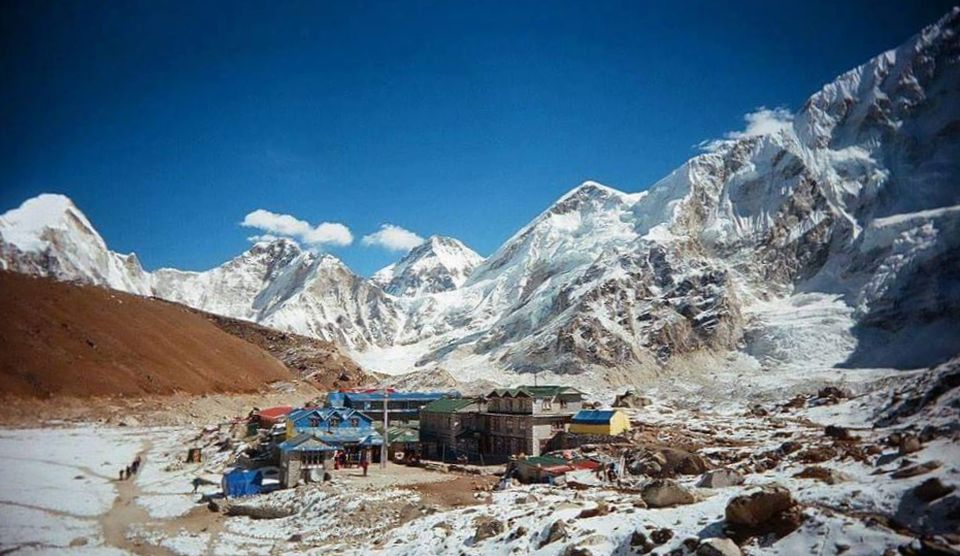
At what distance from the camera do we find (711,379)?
115062 mm

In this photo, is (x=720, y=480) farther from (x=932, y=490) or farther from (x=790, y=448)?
(x=790, y=448)

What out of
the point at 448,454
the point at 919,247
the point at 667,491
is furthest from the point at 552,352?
the point at 667,491

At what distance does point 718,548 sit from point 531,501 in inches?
508

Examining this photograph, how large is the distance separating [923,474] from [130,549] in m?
28.9

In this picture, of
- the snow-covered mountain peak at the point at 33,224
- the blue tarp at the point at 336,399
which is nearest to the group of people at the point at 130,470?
the blue tarp at the point at 336,399

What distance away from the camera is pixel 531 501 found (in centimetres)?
2666

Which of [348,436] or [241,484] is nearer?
[241,484]

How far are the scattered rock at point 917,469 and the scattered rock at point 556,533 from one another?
363 inches

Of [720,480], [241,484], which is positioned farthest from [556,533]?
[241,484]

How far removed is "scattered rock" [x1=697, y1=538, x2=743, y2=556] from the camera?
14516 mm

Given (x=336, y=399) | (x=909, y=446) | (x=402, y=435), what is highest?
(x=336, y=399)

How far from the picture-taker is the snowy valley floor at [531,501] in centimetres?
1512

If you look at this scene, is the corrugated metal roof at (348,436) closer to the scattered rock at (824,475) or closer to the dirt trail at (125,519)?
the dirt trail at (125,519)

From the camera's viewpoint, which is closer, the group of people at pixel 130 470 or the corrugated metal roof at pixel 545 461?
the corrugated metal roof at pixel 545 461
